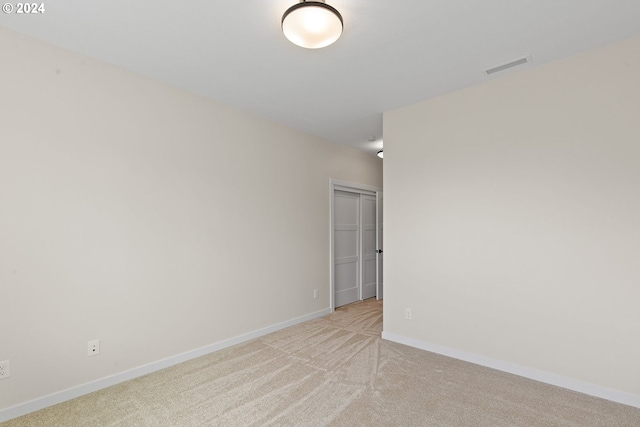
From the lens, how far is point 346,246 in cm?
526

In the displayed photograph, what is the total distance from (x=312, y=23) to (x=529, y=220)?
237cm

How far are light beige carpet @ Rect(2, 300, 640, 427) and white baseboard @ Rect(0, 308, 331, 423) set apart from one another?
0.05 meters

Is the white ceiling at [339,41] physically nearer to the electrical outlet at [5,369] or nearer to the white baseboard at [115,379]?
the electrical outlet at [5,369]

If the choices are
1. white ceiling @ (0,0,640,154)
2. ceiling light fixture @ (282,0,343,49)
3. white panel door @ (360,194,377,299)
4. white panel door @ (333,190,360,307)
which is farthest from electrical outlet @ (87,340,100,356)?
white panel door @ (360,194,377,299)

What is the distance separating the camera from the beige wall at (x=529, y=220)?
238 centimetres

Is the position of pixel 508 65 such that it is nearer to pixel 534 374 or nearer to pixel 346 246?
pixel 534 374

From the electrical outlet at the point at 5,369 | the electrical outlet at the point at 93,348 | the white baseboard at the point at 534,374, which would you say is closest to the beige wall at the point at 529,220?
the white baseboard at the point at 534,374

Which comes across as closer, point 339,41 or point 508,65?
point 339,41

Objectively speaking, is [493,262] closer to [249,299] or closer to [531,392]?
[531,392]

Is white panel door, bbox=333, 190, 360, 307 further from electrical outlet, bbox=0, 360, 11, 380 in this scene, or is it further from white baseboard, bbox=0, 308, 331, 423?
electrical outlet, bbox=0, 360, 11, 380

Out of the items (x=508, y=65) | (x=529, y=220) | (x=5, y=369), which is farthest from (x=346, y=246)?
(x=5, y=369)

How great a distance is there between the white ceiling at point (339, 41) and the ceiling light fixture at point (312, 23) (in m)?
0.14

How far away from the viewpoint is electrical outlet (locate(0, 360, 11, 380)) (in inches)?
82.7

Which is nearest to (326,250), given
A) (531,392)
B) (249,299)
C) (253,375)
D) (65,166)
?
(249,299)
